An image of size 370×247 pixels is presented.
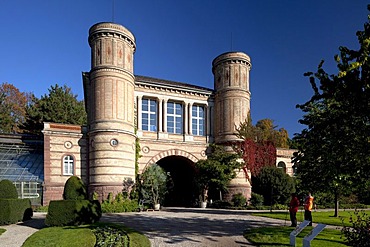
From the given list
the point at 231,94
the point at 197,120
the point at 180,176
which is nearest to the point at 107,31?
the point at 197,120

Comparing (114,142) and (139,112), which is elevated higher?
(139,112)

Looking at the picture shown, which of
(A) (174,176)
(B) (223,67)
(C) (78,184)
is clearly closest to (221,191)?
(A) (174,176)

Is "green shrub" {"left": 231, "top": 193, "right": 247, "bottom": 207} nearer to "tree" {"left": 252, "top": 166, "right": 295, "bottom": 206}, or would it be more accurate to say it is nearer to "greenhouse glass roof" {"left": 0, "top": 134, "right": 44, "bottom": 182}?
"tree" {"left": 252, "top": 166, "right": 295, "bottom": 206}

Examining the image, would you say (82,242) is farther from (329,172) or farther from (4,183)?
(4,183)

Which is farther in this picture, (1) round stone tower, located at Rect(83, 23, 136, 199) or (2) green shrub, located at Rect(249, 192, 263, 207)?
(2) green shrub, located at Rect(249, 192, 263, 207)

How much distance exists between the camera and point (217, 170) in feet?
90.0

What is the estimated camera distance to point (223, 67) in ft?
101

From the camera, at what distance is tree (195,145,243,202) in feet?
90.0

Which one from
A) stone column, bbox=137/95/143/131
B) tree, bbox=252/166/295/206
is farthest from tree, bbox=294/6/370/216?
stone column, bbox=137/95/143/131

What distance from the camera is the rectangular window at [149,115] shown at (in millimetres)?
29344

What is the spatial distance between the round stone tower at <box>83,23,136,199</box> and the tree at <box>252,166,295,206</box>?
11613 mm

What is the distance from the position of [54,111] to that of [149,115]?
47.3ft

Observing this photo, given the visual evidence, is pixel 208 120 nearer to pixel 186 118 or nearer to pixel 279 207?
pixel 186 118

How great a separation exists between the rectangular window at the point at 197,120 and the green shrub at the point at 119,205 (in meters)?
10.3
